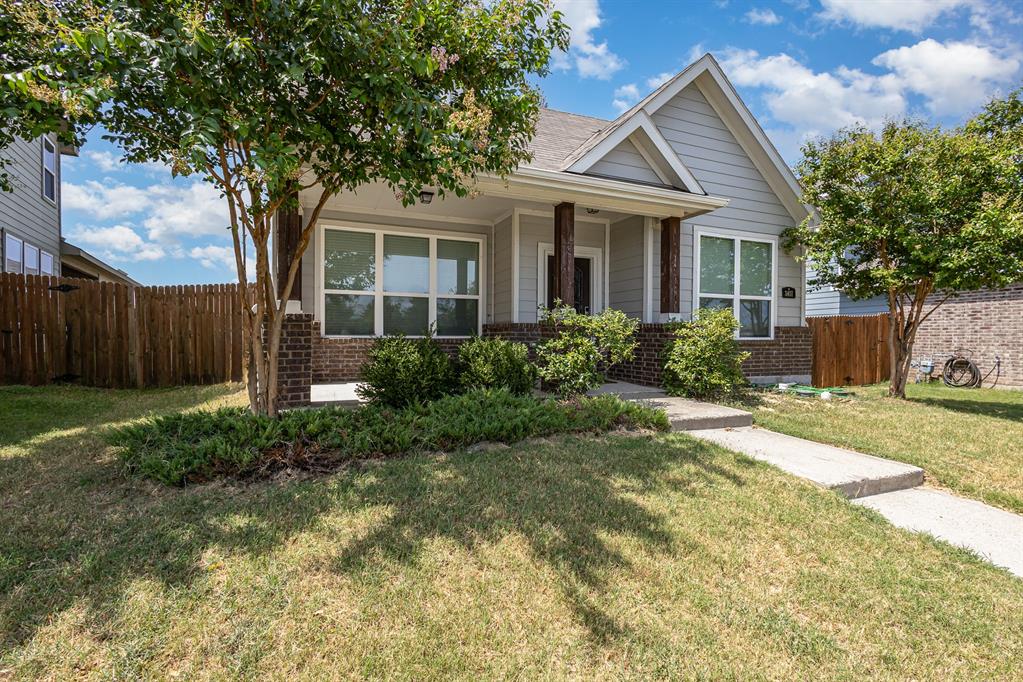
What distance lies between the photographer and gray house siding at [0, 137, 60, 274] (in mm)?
9938

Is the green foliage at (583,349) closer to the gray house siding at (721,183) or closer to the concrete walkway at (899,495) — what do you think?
the concrete walkway at (899,495)

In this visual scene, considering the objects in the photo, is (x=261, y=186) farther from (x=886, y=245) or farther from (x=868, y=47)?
(x=868, y=47)

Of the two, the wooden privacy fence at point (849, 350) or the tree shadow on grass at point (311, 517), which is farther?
the wooden privacy fence at point (849, 350)

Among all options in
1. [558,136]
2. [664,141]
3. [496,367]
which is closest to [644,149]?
[664,141]

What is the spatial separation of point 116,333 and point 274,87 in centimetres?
696

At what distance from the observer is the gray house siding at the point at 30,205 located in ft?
32.6

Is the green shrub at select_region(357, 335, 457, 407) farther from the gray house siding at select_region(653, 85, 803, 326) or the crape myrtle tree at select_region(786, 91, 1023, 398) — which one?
the crape myrtle tree at select_region(786, 91, 1023, 398)

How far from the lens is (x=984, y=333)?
1180 cm

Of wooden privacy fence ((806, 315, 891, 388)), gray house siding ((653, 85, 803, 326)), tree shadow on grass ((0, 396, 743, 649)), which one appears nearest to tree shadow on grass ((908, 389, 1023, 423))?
wooden privacy fence ((806, 315, 891, 388))

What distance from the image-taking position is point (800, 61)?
10.7 metres

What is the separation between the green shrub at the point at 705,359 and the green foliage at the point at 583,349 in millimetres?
1197

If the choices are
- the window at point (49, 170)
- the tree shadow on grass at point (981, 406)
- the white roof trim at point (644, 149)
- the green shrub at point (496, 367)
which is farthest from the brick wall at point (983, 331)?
the window at point (49, 170)

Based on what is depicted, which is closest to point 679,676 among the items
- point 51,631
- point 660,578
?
point 660,578

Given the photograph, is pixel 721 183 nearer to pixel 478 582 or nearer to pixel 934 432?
pixel 934 432
